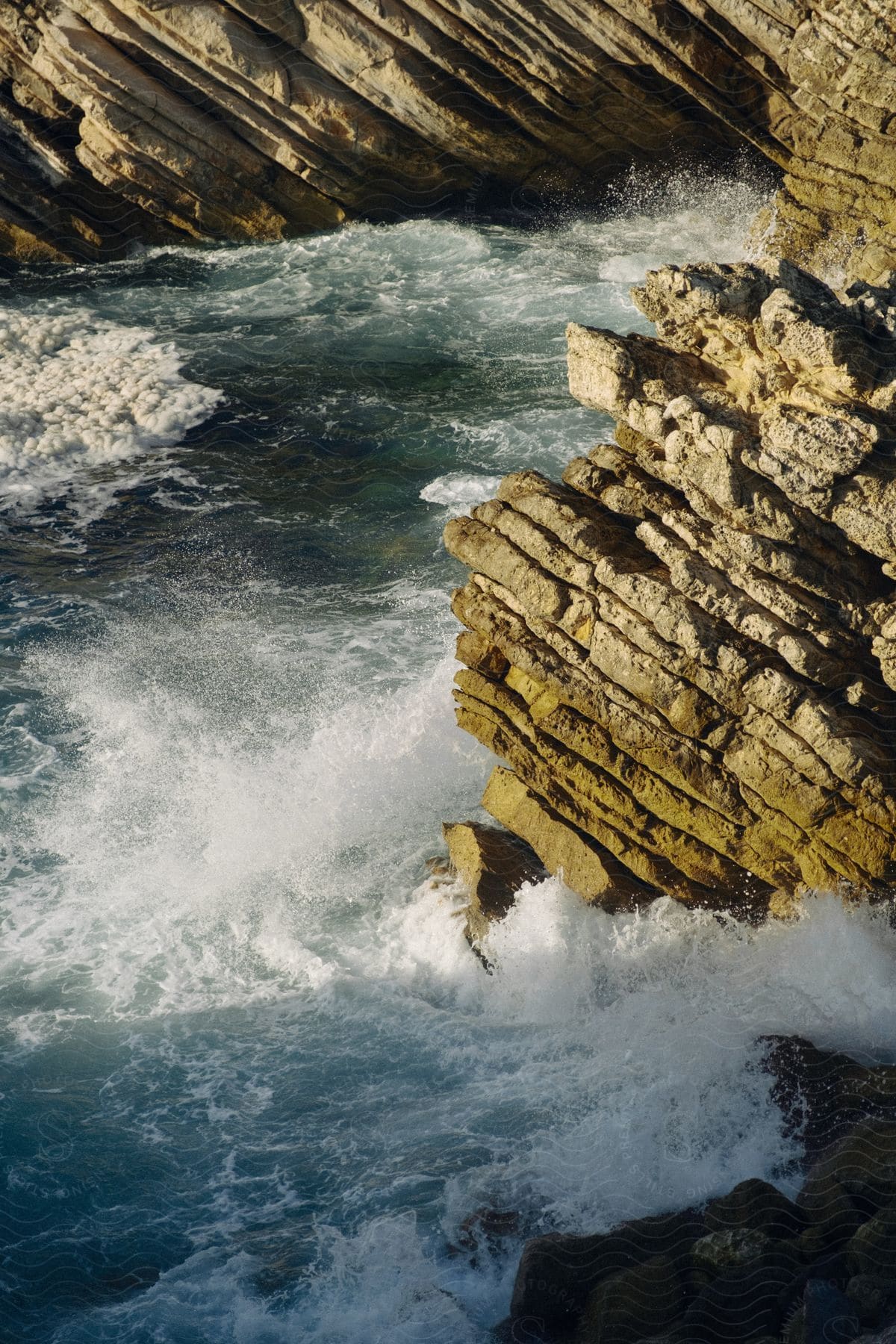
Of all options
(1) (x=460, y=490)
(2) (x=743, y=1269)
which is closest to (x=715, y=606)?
(2) (x=743, y=1269)

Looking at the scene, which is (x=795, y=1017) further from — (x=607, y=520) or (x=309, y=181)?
(x=309, y=181)

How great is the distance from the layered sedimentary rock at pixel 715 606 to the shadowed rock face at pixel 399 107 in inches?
400

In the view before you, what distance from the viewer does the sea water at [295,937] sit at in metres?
8.23

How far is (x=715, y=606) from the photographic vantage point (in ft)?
29.4

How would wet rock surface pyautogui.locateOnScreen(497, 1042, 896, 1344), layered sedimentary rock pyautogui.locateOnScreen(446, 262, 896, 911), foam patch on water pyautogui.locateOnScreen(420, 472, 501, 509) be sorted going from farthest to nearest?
→ 1. foam patch on water pyautogui.locateOnScreen(420, 472, 501, 509)
2. layered sedimentary rock pyautogui.locateOnScreen(446, 262, 896, 911)
3. wet rock surface pyautogui.locateOnScreen(497, 1042, 896, 1344)

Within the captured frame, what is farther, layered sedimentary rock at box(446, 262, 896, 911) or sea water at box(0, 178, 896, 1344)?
layered sedimentary rock at box(446, 262, 896, 911)

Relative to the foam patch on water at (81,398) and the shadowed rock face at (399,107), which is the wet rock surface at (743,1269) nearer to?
the foam patch on water at (81,398)

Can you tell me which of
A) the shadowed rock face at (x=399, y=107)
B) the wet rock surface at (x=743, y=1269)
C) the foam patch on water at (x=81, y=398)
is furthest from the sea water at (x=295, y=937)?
the shadowed rock face at (x=399, y=107)

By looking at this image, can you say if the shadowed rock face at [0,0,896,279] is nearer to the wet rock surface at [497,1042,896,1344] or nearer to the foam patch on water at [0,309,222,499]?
the foam patch on water at [0,309,222,499]

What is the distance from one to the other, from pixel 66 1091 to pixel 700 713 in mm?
5310

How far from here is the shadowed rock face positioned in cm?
1827

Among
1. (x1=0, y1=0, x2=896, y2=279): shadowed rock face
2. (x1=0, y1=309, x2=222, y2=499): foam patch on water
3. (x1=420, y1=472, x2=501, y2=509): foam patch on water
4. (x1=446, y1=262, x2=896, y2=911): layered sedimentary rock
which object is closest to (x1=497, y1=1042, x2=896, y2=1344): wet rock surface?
(x1=446, y1=262, x2=896, y2=911): layered sedimentary rock

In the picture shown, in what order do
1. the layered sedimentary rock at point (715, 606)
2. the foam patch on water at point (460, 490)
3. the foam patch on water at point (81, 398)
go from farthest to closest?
the foam patch on water at point (81, 398)
the foam patch on water at point (460, 490)
the layered sedimentary rock at point (715, 606)

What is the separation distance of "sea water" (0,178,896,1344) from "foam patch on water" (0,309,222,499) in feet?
0.19
